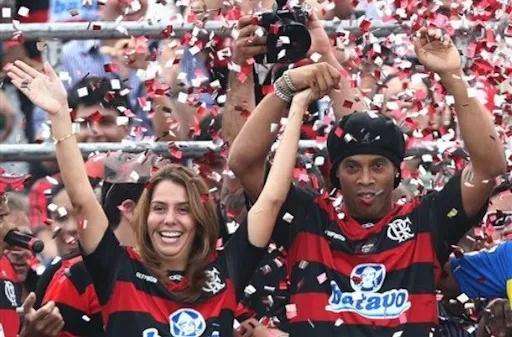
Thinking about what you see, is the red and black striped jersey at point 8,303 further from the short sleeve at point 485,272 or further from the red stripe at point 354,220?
the short sleeve at point 485,272

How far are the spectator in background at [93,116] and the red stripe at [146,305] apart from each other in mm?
905

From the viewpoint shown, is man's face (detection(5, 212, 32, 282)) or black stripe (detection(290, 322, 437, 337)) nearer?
black stripe (detection(290, 322, 437, 337))

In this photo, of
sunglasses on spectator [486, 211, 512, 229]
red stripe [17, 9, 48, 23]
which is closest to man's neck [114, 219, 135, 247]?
sunglasses on spectator [486, 211, 512, 229]

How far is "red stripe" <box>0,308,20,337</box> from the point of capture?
6195mm

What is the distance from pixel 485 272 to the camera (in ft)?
22.0

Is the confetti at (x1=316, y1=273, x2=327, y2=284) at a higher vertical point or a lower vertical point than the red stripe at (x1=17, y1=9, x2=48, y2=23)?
lower

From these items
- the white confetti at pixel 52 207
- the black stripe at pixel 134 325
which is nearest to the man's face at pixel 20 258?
the white confetti at pixel 52 207

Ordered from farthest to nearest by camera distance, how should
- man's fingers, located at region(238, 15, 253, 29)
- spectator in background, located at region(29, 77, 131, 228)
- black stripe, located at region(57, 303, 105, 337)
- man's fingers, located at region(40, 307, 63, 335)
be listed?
spectator in background, located at region(29, 77, 131, 228)
man's fingers, located at region(238, 15, 253, 29)
black stripe, located at region(57, 303, 105, 337)
man's fingers, located at region(40, 307, 63, 335)

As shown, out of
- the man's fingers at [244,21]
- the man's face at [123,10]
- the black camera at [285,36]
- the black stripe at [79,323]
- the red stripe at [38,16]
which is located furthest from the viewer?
the red stripe at [38,16]

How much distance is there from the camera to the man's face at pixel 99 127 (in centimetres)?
714

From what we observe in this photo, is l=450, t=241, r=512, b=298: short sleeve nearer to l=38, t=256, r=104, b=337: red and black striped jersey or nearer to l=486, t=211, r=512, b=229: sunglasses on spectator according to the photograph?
l=486, t=211, r=512, b=229: sunglasses on spectator

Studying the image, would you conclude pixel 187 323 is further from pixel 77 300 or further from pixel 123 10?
pixel 123 10

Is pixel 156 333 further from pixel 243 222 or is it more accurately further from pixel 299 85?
pixel 299 85

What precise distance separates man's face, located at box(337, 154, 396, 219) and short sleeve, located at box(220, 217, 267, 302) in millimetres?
444
